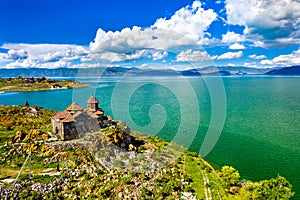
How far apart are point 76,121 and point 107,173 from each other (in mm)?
9502

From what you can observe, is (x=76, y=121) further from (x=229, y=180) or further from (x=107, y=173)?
(x=229, y=180)

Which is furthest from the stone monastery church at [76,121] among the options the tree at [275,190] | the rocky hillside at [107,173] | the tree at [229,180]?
the tree at [275,190]

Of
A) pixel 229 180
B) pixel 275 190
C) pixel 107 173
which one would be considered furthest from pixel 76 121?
pixel 275 190

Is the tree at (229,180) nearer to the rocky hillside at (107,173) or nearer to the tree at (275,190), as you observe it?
the rocky hillside at (107,173)

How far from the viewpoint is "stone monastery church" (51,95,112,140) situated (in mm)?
31609

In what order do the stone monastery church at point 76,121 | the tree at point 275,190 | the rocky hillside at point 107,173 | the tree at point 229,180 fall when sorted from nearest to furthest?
the tree at point 275,190, the rocky hillside at point 107,173, the tree at point 229,180, the stone monastery church at point 76,121

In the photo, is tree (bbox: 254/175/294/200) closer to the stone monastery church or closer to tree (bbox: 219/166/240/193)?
tree (bbox: 219/166/240/193)

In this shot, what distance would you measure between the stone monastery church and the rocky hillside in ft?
4.26

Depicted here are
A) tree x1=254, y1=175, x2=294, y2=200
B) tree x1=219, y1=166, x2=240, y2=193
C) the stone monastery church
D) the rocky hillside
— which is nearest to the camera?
tree x1=254, y1=175, x2=294, y2=200

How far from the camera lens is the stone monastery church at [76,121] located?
31.6 metres

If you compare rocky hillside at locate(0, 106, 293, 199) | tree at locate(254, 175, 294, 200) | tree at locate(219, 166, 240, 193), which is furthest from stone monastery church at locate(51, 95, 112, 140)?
tree at locate(254, 175, 294, 200)

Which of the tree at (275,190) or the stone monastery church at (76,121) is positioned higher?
the stone monastery church at (76,121)

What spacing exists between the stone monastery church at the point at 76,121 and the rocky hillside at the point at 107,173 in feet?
4.26

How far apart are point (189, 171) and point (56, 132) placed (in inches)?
715
